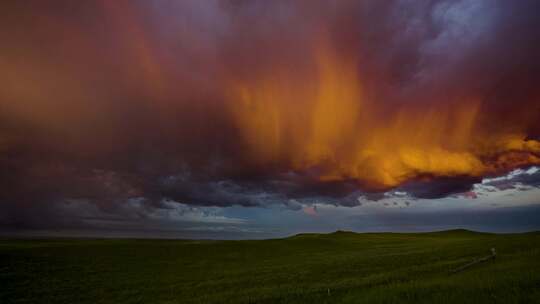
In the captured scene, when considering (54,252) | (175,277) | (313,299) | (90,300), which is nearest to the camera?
(313,299)

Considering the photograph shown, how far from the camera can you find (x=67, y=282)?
120ft

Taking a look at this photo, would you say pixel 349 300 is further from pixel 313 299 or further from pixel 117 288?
pixel 117 288

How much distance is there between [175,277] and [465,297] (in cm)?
3457

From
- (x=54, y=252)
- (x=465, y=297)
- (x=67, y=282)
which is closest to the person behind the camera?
(x=465, y=297)

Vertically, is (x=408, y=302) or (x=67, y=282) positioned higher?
(x=408, y=302)

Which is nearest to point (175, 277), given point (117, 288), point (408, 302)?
point (117, 288)

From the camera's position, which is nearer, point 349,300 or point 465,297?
point 465,297

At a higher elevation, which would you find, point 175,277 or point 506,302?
point 506,302

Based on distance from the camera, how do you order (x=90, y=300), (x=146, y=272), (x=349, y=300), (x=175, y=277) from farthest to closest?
(x=146, y=272)
(x=175, y=277)
(x=90, y=300)
(x=349, y=300)

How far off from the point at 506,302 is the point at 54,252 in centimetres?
7798

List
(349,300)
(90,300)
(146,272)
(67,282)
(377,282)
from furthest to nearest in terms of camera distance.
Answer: (146,272), (67,282), (90,300), (377,282), (349,300)

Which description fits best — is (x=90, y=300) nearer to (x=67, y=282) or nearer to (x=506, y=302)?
(x=67, y=282)

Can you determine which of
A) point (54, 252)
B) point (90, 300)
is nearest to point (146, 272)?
point (90, 300)

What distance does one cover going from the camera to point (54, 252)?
211 feet
